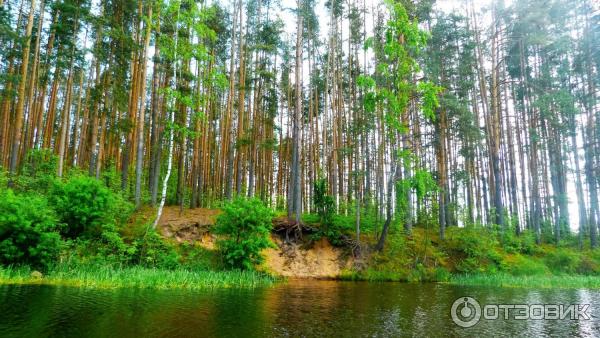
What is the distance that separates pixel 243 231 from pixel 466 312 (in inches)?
Result: 365

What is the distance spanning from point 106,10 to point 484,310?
77.9 feet

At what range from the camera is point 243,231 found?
586 inches

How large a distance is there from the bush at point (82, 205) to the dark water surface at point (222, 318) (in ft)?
17.4

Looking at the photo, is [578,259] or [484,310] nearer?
[484,310]

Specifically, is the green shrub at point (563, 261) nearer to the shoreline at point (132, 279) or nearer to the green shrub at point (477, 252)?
the green shrub at point (477, 252)

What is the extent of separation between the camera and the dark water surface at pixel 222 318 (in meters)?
4.98

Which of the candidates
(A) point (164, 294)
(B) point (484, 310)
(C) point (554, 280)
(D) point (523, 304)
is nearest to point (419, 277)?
(C) point (554, 280)

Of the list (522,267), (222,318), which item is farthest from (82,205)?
(522,267)

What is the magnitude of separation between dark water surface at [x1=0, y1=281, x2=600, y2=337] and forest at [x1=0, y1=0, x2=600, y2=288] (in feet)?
18.3

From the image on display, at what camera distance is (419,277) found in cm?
1838

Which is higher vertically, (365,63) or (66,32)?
(365,63)

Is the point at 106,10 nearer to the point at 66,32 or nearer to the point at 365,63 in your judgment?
the point at 66,32

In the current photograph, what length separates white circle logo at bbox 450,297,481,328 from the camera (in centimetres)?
702

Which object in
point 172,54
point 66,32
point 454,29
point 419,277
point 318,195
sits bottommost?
point 419,277
